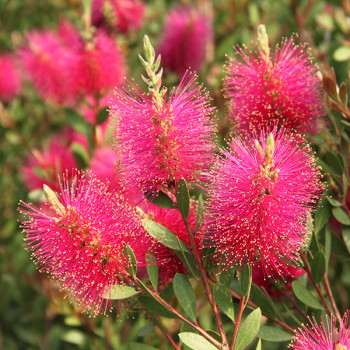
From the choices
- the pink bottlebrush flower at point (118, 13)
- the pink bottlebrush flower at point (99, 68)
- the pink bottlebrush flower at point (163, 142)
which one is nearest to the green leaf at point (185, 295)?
the pink bottlebrush flower at point (163, 142)

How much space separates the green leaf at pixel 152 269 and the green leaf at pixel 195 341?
0.53ft

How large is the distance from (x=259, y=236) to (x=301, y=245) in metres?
0.11

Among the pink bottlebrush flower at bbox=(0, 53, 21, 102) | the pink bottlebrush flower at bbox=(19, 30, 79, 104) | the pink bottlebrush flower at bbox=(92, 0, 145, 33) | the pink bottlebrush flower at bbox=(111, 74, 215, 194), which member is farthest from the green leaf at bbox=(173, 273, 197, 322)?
the pink bottlebrush flower at bbox=(0, 53, 21, 102)

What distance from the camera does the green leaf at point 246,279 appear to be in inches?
45.6

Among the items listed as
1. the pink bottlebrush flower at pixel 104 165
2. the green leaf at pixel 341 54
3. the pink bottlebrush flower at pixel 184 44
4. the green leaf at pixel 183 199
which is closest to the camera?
the green leaf at pixel 183 199

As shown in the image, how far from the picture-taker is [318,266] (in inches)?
49.4

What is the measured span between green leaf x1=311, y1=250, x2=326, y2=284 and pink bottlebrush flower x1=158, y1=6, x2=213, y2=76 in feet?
4.70

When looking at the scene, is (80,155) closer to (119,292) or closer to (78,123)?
(78,123)

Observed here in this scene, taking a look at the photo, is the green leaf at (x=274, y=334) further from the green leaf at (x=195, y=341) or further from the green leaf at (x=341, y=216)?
the green leaf at (x=341, y=216)

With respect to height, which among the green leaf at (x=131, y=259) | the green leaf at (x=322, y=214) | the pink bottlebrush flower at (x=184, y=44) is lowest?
the green leaf at (x=131, y=259)

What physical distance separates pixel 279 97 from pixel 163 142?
0.36m

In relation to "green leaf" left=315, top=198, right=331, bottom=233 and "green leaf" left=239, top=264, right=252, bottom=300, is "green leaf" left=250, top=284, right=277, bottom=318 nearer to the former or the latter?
"green leaf" left=239, top=264, right=252, bottom=300

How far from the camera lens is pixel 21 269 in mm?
2574

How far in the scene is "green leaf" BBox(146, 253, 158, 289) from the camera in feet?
3.96
